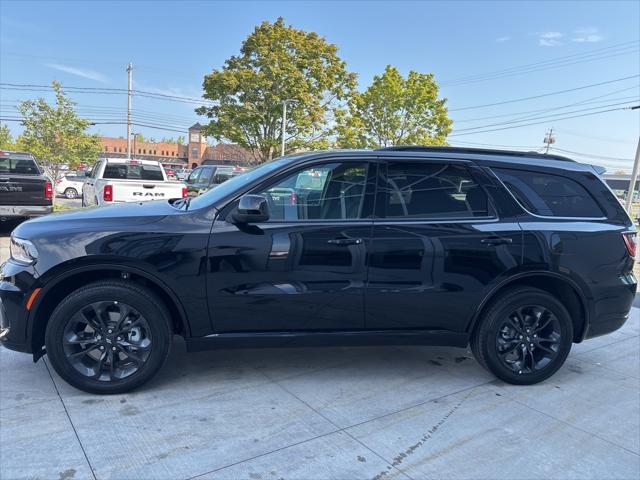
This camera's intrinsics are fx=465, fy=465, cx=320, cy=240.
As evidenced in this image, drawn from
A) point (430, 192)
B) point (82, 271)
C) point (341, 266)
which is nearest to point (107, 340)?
point (82, 271)

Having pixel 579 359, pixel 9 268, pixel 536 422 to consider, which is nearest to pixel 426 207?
pixel 536 422

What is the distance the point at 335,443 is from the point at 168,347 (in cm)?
134

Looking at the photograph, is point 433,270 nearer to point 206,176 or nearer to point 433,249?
point 433,249

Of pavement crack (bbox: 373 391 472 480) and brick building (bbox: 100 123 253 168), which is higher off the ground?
brick building (bbox: 100 123 253 168)

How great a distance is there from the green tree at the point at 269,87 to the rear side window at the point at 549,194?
21969mm

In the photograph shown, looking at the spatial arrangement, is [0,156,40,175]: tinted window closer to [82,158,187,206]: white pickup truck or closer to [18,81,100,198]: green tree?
[82,158,187,206]: white pickup truck

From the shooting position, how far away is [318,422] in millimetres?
3090

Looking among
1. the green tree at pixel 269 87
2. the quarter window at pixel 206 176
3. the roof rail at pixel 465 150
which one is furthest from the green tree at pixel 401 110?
the roof rail at pixel 465 150

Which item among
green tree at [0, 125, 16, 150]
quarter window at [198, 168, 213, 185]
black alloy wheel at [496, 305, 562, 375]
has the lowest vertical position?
black alloy wheel at [496, 305, 562, 375]

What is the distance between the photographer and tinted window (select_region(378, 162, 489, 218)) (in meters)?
3.55

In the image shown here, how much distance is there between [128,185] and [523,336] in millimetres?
8467

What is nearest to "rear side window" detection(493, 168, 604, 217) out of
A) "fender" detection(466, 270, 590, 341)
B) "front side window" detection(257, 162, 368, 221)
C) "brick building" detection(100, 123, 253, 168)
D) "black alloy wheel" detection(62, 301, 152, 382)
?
"fender" detection(466, 270, 590, 341)

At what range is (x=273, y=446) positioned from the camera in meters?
2.79

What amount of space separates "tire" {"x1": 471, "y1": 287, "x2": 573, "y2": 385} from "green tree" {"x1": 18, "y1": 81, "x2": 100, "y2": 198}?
652 inches
